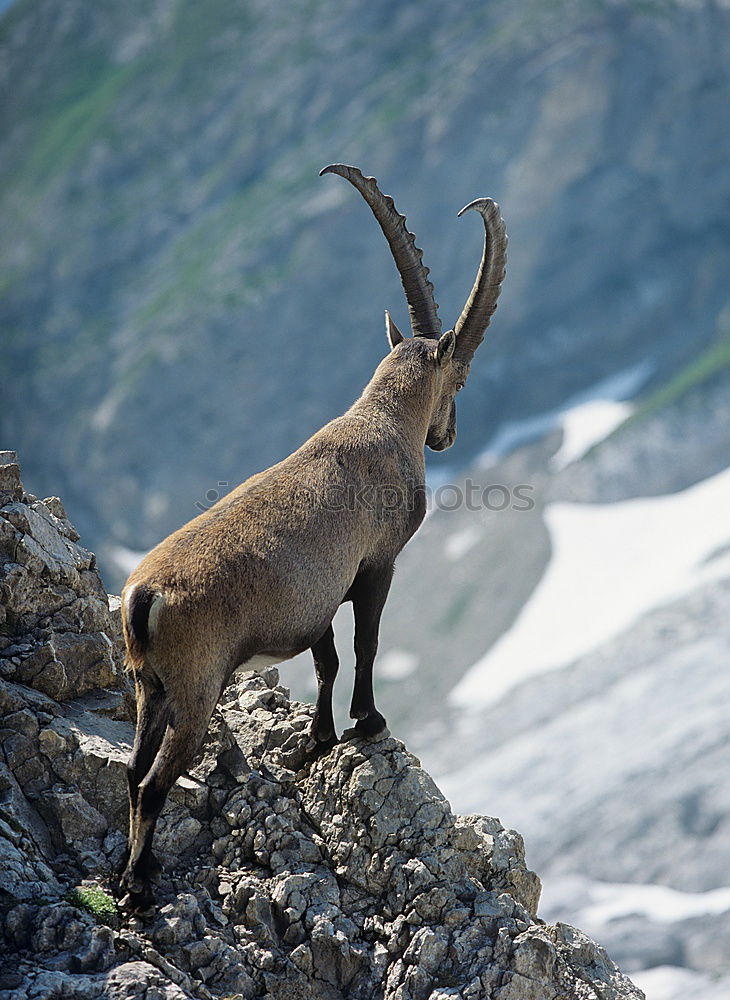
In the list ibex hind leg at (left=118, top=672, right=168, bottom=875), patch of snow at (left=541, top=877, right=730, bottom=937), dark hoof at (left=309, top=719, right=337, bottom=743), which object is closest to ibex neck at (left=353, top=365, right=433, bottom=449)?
dark hoof at (left=309, top=719, right=337, bottom=743)

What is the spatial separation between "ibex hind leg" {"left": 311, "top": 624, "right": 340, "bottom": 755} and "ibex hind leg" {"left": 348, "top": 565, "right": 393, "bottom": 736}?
25 cm

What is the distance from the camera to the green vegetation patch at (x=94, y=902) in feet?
35.9

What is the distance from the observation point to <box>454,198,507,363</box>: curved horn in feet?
49.6

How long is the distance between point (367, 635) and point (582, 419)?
526 ft

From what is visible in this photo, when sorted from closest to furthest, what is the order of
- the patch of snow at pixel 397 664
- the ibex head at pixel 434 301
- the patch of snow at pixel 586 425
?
the ibex head at pixel 434 301
the patch of snow at pixel 397 664
the patch of snow at pixel 586 425

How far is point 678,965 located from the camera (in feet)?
264

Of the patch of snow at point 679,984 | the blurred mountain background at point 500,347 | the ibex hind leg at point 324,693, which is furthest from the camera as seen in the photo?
the blurred mountain background at point 500,347

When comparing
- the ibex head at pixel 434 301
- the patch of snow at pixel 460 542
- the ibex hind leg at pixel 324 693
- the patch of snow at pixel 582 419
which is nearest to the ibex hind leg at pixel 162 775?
the ibex hind leg at pixel 324 693

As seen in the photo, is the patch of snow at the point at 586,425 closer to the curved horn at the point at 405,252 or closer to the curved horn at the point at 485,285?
the curved horn at the point at 405,252

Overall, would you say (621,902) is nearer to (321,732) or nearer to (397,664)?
(397,664)

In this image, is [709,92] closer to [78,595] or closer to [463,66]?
[463,66]

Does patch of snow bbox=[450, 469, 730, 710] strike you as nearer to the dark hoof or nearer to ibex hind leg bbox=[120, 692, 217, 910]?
the dark hoof

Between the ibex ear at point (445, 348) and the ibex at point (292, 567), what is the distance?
0.02 meters

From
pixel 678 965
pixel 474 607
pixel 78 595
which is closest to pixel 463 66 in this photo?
pixel 474 607
